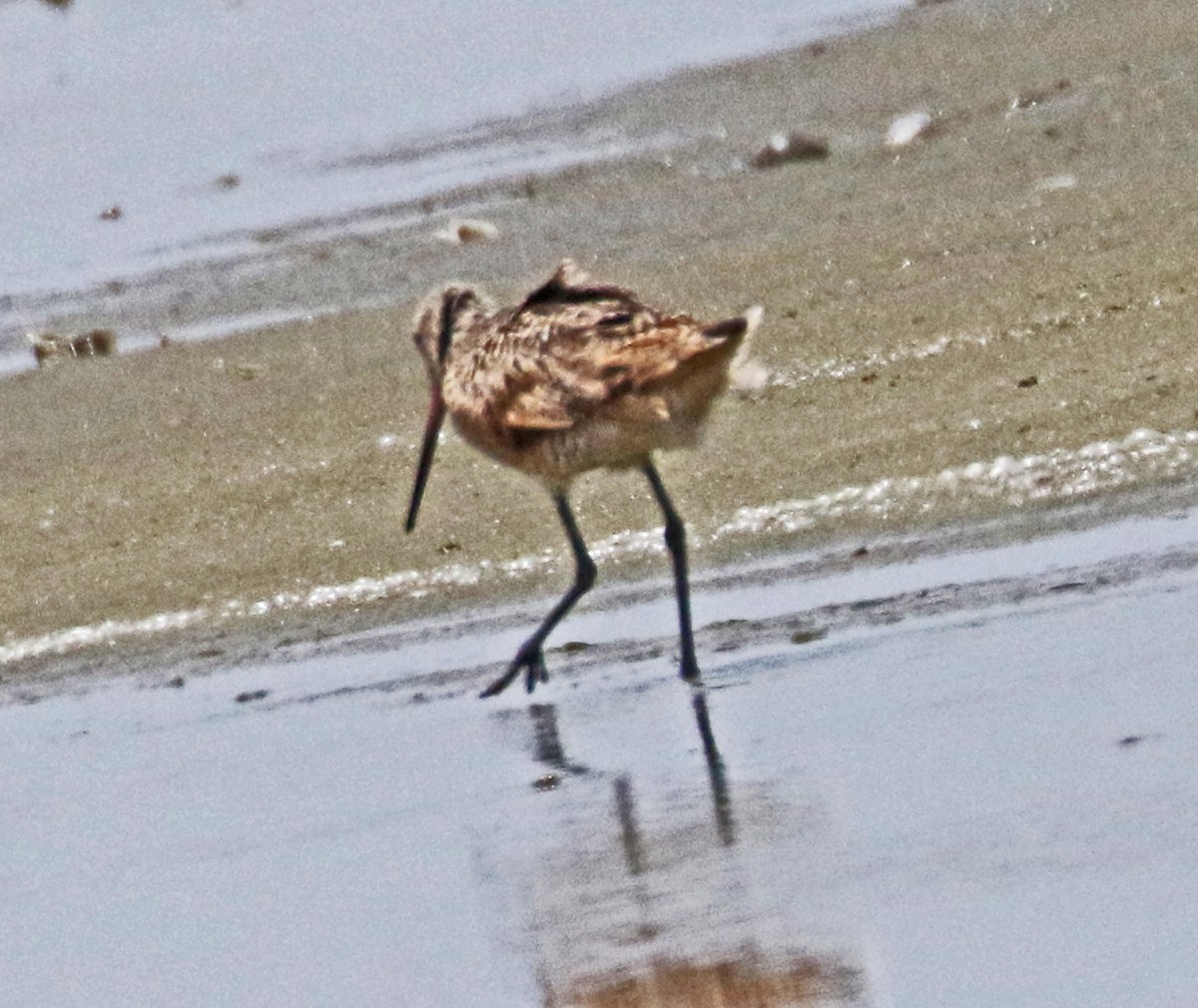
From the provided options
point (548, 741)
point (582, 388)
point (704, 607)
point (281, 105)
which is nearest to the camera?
point (548, 741)

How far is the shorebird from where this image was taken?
300 inches

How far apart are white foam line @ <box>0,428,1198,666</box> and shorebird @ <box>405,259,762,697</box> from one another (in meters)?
0.89

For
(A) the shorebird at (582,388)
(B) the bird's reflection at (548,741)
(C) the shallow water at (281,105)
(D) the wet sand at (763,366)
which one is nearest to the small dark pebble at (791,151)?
(D) the wet sand at (763,366)

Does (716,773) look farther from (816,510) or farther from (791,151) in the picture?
(791,151)

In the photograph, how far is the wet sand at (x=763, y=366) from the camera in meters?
9.45

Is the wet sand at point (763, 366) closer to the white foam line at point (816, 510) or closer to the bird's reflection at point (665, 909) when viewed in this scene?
the white foam line at point (816, 510)

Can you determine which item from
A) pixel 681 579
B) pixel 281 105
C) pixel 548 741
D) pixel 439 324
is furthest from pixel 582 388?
pixel 281 105

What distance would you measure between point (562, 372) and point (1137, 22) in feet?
25.4

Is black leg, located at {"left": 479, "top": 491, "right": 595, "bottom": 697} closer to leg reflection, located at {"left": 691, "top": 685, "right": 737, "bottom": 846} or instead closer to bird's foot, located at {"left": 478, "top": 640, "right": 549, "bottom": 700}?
bird's foot, located at {"left": 478, "top": 640, "right": 549, "bottom": 700}

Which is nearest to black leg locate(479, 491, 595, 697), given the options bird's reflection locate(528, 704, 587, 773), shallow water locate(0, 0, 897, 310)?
bird's reflection locate(528, 704, 587, 773)

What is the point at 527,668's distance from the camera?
7.96 metres

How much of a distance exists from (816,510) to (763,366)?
1.17 meters

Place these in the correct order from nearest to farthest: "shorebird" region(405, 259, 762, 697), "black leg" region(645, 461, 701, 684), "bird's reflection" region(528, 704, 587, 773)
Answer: "bird's reflection" region(528, 704, 587, 773) → "shorebird" region(405, 259, 762, 697) → "black leg" region(645, 461, 701, 684)

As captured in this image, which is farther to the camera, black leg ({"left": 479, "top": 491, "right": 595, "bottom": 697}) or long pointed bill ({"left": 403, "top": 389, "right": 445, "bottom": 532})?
long pointed bill ({"left": 403, "top": 389, "right": 445, "bottom": 532})
